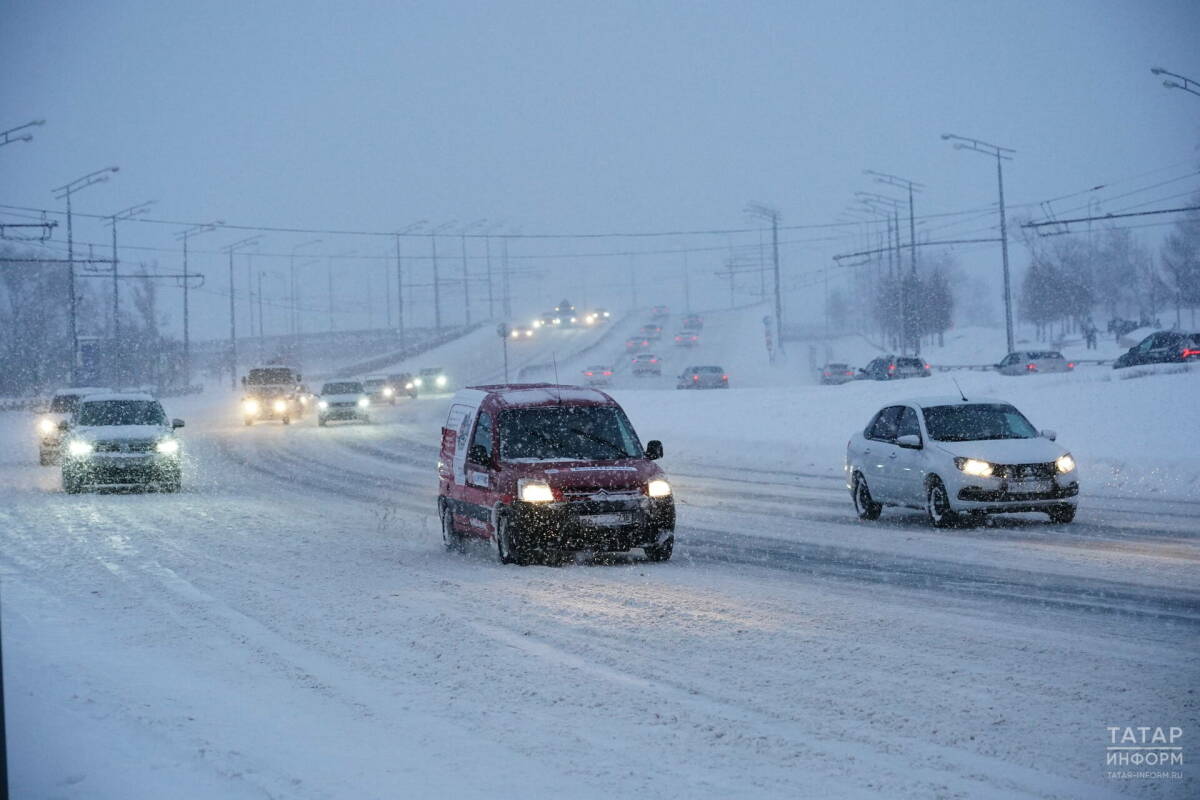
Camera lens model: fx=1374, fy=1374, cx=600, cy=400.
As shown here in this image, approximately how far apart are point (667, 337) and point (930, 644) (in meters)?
99.2

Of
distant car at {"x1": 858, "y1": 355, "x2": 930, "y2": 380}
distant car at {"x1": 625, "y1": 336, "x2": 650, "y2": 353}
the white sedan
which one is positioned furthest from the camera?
distant car at {"x1": 625, "y1": 336, "x2": 650, "y2": 353}

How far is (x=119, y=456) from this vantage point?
24.3 meters

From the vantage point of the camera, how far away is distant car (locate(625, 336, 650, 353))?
99625 millimetres

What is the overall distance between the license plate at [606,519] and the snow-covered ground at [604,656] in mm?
475

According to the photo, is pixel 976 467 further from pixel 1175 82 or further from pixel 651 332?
pixel 651 332

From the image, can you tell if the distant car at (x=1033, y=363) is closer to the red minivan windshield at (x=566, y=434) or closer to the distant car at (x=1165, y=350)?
the distant car at (x=1165, y=350)

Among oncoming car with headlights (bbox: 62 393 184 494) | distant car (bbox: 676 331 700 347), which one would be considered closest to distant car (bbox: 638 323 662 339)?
distant car (bbox: 676 331 700 347)

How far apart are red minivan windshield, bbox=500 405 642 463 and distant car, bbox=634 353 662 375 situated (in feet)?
217

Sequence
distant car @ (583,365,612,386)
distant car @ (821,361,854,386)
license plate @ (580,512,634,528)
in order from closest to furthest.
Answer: license plate @ (580,512,634,528) < distant car @ (821,361,854,386) < distant car @ (583,365,612,386)

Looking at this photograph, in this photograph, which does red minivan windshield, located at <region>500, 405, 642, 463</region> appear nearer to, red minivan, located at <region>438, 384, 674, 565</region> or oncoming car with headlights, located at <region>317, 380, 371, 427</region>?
red minivan, located at <region>438, 384, 674, 565</region>

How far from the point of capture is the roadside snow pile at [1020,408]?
23141 millimetres

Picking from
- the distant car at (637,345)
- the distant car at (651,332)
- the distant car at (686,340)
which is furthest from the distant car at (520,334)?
the distant car at (686,340)

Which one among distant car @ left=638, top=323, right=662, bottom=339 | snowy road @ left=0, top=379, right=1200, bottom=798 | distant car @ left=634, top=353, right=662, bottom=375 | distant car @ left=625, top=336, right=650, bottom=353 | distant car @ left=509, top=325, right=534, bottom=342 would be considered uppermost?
distant car @ left=509, top=325, right=534, bottom=342

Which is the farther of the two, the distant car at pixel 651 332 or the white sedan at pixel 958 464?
the distant car at pixel 651 332
